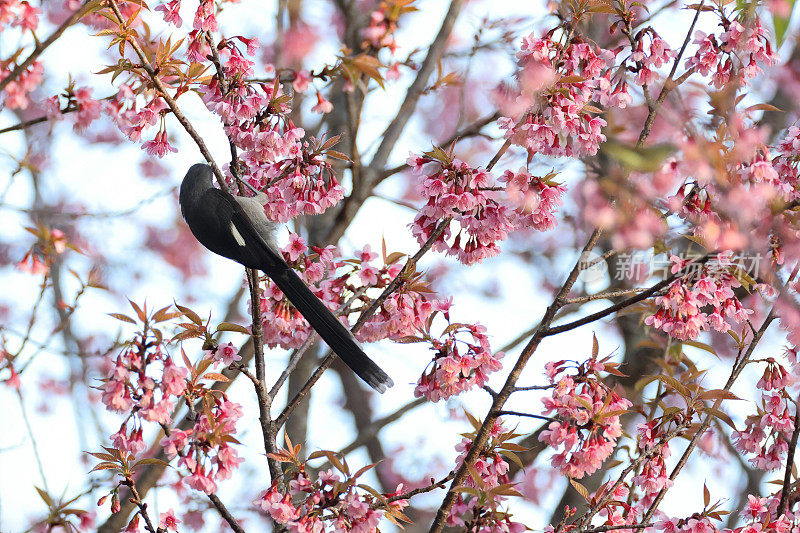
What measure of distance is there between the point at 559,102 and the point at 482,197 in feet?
1.15

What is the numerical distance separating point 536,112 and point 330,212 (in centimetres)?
239

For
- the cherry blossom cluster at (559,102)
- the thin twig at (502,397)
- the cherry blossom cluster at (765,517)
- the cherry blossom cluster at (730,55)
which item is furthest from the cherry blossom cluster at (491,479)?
the cherry blossom cluster at (730,55)

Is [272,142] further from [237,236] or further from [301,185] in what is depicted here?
[237,236]

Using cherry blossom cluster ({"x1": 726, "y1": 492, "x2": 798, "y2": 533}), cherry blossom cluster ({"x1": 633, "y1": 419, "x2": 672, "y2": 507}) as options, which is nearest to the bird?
cherry blossom cluster ({"x1": 633, "y1": 419, "x2": 672, "y2": 507})

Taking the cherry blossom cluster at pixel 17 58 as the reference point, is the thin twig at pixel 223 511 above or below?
below

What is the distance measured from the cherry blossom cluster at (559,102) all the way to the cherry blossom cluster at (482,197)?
115 millimetres

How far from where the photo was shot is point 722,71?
2404 millimetres

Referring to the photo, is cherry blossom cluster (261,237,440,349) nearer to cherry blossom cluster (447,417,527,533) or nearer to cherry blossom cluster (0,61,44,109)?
cherry blossom cluster (447,417,527,533)

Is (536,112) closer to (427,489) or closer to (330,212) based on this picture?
(427,489)

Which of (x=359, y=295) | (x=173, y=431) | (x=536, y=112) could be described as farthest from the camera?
(x=359, y=295)

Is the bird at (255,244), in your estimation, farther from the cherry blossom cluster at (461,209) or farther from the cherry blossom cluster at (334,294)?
the cherry blossom cluster at (461,209)

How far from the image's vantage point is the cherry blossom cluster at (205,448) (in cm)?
197

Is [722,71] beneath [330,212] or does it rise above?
beneath

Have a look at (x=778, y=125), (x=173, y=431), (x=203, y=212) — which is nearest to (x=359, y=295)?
(x=203, y=212)
